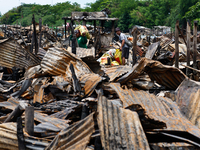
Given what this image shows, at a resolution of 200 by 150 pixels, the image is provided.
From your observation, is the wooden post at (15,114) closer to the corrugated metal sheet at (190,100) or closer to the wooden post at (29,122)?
the wooden post at (29,122)

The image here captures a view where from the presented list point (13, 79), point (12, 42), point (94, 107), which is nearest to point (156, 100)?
point (94, 107)

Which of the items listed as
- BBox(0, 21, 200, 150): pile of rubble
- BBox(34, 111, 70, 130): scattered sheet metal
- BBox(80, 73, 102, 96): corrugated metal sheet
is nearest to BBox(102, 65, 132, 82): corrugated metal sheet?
BBox(0, 21, 200, 150): pile of rubble

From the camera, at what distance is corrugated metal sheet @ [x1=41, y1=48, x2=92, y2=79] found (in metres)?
5.55

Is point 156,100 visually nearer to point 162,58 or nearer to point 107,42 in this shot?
point 162,58

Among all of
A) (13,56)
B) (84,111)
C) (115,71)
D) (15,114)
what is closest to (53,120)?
(84,111)

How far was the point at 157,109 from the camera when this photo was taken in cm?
355

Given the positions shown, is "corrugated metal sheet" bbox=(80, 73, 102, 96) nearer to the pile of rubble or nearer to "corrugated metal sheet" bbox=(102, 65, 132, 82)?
the pile of rubble

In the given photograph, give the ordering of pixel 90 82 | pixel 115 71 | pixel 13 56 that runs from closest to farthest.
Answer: pixel 90 82 < pixel 115 71 < pixel 13 56

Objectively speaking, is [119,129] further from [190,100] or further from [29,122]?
[190,100]

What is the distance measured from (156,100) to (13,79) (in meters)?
4.44

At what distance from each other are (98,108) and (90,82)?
1.88 m

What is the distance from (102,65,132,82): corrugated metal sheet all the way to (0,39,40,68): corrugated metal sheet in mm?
2642

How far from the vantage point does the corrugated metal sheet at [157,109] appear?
10.1 feet

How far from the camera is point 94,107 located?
3.65 m
